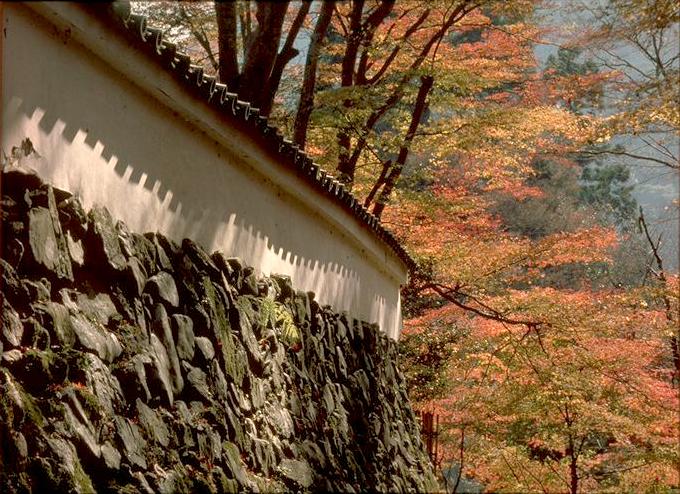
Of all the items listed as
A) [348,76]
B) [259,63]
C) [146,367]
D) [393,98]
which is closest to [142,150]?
[146,367]

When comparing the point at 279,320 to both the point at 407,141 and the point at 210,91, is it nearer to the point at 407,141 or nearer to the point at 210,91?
the point at 210,91

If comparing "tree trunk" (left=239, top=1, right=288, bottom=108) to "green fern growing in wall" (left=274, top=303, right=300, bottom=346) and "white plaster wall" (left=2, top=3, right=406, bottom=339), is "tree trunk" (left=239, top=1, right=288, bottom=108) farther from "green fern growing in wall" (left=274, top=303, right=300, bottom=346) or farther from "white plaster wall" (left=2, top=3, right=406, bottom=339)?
"green fern growing in wall" (left=274, top=303, right=300, bottom=346)

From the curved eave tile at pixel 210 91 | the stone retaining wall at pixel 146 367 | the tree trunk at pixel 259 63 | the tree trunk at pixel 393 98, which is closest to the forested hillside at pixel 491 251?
the tree trunk at pixel 393 98

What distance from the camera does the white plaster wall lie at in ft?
13.2

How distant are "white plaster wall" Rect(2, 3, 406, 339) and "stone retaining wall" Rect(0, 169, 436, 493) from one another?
22 cm

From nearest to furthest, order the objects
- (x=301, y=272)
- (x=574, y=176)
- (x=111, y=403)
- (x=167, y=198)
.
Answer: (x=111, y=403) → (x=167, y=198) → (x=301, y=272) → (x=574, y=176)

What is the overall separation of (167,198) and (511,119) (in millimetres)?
9928

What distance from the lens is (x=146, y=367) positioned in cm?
482

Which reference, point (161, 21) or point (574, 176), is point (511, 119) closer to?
point (161, 21)

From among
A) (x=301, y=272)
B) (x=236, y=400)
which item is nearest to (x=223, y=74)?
(x=301, y=272)

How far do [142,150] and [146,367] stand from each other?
159cm

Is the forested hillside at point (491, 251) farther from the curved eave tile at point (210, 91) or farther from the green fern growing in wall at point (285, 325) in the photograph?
the green fern growing in wall at point (285, 325)

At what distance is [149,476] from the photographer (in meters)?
4.54

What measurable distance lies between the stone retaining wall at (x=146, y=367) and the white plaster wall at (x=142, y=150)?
22 cm
